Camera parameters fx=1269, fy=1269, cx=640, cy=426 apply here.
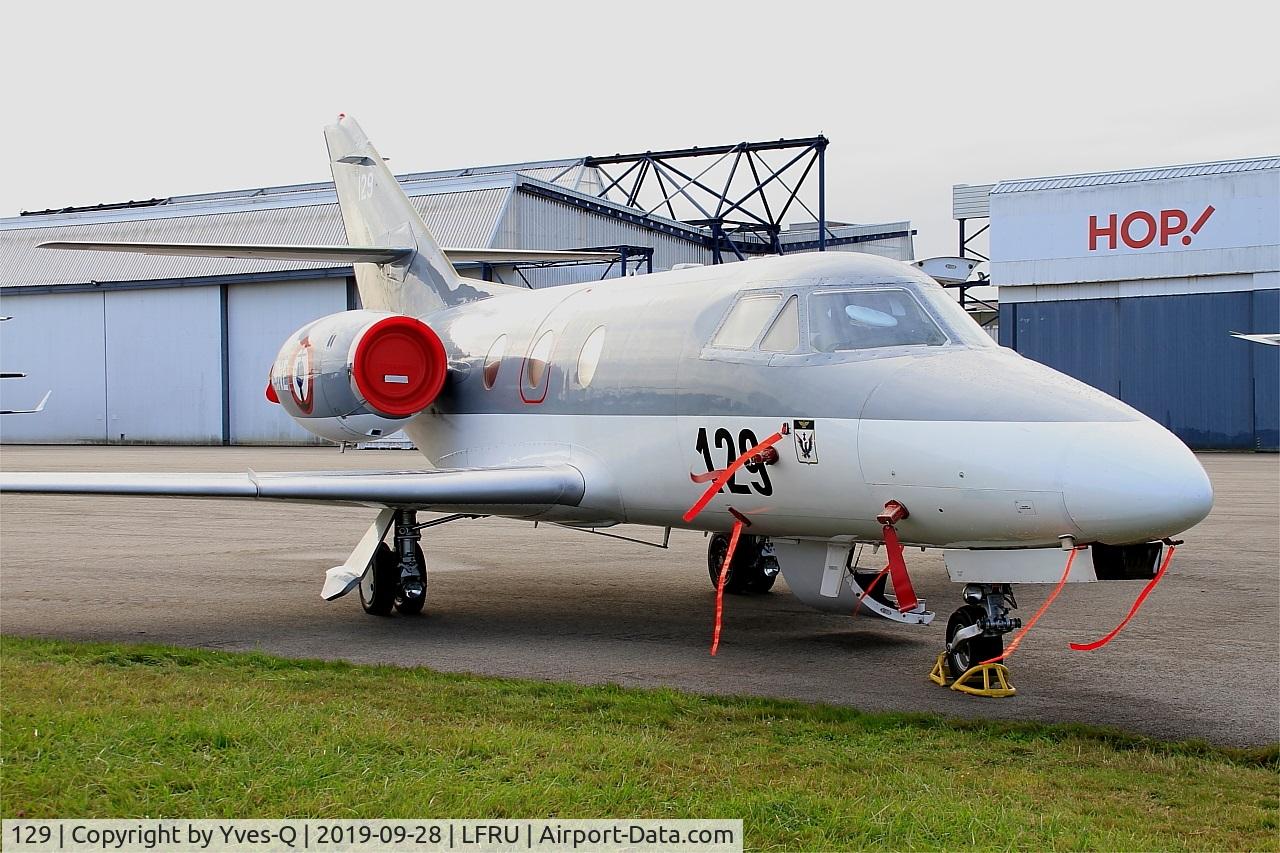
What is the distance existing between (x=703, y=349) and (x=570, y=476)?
59.6 inches

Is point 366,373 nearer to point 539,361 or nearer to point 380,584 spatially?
point 539,361

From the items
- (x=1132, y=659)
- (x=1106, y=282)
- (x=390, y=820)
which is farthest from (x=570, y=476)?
(x=1106, y=282)

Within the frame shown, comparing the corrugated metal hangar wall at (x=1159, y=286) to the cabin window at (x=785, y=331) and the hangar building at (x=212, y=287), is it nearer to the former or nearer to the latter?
the hangar building at (x=212, y=287)

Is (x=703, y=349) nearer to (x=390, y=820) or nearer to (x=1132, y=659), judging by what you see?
(x=1132, y=659)

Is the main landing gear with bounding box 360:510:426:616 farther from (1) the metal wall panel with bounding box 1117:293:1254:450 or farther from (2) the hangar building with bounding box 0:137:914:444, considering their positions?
(2) the hangar building with bounding box 0:137:914:444

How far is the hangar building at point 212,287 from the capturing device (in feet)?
140

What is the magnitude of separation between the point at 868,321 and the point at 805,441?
859mm

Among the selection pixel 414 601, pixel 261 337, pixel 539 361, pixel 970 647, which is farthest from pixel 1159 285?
pixel 970 647

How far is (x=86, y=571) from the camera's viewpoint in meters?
12.9

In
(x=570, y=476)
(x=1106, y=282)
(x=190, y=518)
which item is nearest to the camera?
(x=570, y=476)

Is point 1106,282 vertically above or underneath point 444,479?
above

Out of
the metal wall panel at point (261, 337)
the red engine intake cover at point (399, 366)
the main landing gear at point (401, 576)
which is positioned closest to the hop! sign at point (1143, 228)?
the metal wall panel at point (261, 337)

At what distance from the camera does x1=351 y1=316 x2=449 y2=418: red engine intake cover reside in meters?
10.5

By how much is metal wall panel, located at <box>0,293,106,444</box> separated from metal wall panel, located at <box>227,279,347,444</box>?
5.87m
